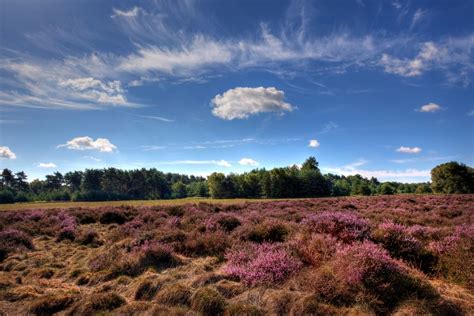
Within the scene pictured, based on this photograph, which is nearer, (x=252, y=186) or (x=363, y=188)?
(x=363, y=188)

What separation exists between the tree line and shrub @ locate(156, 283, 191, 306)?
78664mm

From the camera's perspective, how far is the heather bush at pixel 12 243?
10.1 m

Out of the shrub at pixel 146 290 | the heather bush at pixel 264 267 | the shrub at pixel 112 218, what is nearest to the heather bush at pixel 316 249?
the heather bush at pixel 264 267

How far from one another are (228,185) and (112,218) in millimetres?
75405

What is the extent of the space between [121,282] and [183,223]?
6482 millimetres

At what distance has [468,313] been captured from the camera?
408 centimetres

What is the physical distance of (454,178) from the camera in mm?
64875

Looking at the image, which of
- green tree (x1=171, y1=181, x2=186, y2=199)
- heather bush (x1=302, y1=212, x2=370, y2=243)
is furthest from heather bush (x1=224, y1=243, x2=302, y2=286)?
green tree (x1=171, y1=181, x2=186, y2=199)

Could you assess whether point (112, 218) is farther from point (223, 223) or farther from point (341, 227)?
point (341, 227)

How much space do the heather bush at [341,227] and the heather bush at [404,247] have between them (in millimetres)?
488

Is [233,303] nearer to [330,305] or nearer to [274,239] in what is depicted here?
[330,305]

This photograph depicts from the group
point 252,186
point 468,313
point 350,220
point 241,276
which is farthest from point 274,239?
point 252,186

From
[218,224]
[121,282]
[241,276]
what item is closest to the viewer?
[241,276]

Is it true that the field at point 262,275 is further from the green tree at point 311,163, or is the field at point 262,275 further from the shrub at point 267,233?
the green tree at point 311,163
